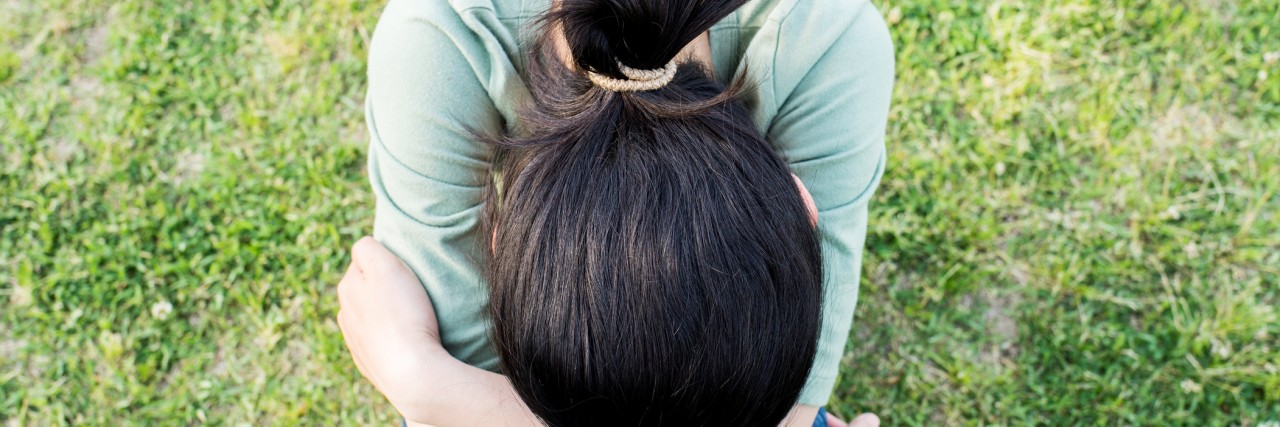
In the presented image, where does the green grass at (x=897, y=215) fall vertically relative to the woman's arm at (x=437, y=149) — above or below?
below

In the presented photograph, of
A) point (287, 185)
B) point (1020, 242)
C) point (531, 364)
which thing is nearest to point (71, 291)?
point (287, 185)

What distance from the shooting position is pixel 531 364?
119 centimetres

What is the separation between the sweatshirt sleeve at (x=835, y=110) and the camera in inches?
57.4

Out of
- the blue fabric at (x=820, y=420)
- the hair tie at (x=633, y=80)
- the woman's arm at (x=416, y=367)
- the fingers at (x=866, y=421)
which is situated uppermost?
the hair tie at (x=633, y=80)

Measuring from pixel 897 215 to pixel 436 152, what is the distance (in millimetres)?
1501

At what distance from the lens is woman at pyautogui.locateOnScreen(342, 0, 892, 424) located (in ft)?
4.79

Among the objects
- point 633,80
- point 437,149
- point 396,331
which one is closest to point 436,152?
point 437,149

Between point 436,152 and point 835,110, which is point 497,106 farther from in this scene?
point 835,110

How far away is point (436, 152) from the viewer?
150 centimetres

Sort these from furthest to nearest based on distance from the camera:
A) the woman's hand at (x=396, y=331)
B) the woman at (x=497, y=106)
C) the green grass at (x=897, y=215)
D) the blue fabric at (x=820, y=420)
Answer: the green grass at (x=897, y=215) < the blue fabric at (x=820, y=420) < the woman's hand at (x=396, y=331) < the woman at (x=497, y=106)

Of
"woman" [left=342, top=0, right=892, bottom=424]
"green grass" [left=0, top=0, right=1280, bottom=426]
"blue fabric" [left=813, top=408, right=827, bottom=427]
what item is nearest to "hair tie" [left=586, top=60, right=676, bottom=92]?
"woman" [left=342, top=0, right=892, bottom=424]

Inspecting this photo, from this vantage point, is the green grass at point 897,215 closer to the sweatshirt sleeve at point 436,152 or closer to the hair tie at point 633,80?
the sweatshirt sleeve at point 436,152

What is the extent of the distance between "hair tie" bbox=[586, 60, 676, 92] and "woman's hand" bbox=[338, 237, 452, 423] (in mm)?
704


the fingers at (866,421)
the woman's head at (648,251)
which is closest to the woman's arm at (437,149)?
the woman's head at (648,251)
